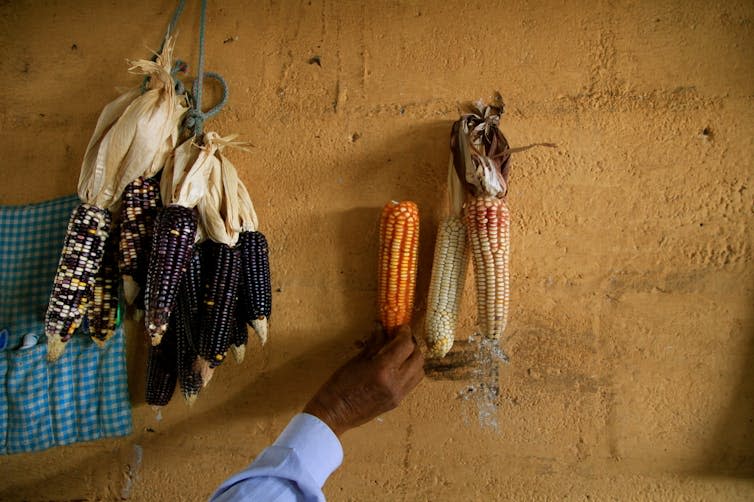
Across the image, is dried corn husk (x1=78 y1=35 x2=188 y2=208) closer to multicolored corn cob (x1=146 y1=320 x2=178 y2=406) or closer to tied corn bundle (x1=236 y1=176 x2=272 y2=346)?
tied corn bundle (x1=236 y1=176 x2=272 y2=346)

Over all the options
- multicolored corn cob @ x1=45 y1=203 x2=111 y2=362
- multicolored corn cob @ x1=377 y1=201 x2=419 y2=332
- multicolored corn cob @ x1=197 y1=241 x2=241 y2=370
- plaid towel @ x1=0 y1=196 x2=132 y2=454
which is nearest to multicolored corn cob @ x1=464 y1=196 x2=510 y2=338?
multicolored corn cob @ x1=377 y1=201 x2=419 y2=332

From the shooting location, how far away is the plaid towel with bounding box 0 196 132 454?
192cm

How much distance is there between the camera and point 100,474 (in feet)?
7.11

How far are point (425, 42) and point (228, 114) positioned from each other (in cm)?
107

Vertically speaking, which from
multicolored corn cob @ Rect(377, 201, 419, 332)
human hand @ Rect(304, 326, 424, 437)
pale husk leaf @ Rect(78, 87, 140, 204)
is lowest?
human hand @ Rect(304, 326, 424, 437)

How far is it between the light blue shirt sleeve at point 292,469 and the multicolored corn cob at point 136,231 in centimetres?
91

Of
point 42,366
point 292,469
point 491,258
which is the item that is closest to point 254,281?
point 292,469

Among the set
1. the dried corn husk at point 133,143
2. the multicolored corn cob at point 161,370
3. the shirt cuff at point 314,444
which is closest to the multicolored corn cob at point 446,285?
the shirt cuff at point 314,444

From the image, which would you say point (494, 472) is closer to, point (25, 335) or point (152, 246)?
point (152, 246)

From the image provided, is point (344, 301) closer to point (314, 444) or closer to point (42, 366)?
point (314, 444)

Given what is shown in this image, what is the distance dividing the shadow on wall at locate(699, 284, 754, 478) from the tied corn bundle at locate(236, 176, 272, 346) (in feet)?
7.06

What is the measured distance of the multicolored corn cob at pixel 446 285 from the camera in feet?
5.68

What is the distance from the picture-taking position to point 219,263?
1.73 meters

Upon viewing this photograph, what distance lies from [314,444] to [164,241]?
0.97m
